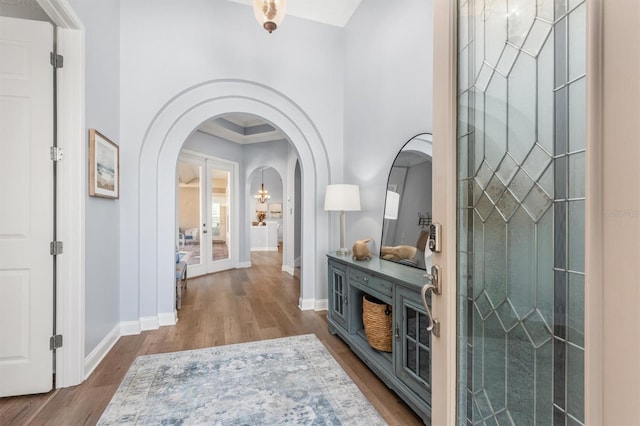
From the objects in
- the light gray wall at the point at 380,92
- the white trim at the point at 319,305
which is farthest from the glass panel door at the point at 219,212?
the light gray wall at the point at 380,92

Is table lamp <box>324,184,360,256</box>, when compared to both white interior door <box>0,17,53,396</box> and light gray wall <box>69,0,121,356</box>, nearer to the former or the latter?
light gray wall <box>69,0,121,356</box>

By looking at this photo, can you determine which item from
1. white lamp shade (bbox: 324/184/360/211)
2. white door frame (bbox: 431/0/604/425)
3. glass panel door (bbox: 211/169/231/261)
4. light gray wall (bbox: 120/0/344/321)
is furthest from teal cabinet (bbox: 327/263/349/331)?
glass panel door (bbox: 211/169/231/261)

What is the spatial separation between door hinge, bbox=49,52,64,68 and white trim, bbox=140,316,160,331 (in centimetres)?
244

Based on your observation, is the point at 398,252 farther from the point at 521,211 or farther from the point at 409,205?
the point at 521,211

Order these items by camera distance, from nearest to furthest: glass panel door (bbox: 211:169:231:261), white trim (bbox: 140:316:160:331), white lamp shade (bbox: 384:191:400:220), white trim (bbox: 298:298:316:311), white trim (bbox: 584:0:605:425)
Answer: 1. white trim (bbox: 584:0:605:425)
2. white lamp shade (bbox: 384:191:400:220)
3. white trim (bbox: 140:316:160:331)
4. white trim (bbox: 298:298:316:311)
5. glass panel door (bbox: 211:169:231:261)

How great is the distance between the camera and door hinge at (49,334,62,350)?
2152 millimetres

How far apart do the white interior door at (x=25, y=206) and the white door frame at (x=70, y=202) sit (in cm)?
6

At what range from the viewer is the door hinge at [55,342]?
215 centimetres

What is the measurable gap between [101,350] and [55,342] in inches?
20.8

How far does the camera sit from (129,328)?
317 cm

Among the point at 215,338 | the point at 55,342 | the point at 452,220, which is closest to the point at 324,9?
the point at 452,220

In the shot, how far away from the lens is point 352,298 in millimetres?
2797

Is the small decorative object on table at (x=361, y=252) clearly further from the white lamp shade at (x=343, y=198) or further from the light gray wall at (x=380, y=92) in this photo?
the white lamp shade at (x=343, y=198)

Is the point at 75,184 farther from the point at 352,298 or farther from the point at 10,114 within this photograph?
the point at 352,298
